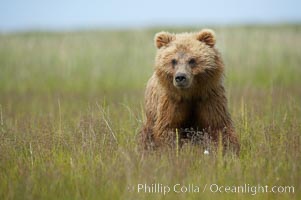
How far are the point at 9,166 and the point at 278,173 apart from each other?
2696 mm

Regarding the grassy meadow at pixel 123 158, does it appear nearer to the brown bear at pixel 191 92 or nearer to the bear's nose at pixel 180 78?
the brown bear at pixel 191 92

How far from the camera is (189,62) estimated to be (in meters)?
7.43

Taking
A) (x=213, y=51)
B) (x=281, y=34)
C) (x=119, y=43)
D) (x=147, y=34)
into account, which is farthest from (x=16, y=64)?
(x=213, y=51)

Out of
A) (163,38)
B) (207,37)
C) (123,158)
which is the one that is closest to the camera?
(123,158)

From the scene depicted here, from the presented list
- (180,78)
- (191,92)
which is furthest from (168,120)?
(180,78)

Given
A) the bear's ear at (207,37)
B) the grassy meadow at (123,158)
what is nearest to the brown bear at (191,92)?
the bear's ear at (207,37)

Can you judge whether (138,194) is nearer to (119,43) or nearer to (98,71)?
(98,71)

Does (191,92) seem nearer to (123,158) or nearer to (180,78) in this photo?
(180,78)

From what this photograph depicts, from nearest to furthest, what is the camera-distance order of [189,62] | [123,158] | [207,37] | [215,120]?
[123,158] → [189,62] → [215,120] → [207,37]

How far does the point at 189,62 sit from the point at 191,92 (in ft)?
1.09

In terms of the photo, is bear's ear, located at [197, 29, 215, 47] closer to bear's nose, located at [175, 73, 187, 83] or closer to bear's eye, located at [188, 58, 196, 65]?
bear's eye, located at [188, 58, 196, 65]

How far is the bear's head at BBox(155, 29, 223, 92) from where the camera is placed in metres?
7.31

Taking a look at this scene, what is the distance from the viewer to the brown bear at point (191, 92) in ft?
24.4

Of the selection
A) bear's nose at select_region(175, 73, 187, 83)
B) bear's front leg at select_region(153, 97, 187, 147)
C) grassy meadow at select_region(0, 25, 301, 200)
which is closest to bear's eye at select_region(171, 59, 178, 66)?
bear's nose at select_region(175, 73, 187, 83)
